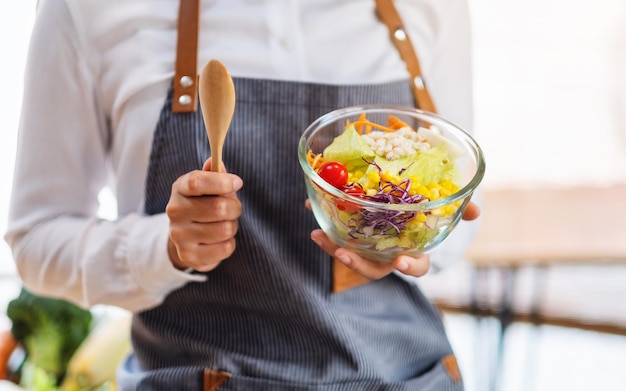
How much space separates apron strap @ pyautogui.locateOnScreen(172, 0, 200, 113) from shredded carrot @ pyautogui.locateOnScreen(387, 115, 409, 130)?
192mm

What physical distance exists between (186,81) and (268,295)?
0.77 ft

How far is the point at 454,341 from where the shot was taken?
5.86 feet

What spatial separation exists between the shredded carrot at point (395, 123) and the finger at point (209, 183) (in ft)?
0.53

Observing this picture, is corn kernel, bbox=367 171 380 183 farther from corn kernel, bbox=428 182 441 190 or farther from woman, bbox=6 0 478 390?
woman, bbox=6 0 478 390

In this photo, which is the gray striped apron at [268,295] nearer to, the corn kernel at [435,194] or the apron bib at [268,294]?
the apron bib at [268,294]

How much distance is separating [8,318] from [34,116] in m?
0.51

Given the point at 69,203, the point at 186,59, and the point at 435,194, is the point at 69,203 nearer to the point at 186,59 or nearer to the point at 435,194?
the point at 186,59

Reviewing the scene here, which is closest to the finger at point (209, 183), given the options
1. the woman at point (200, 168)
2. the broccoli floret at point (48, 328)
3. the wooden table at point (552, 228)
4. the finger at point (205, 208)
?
the finger at point (205, 208)

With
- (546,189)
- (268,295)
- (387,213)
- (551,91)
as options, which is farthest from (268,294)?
(551,91)

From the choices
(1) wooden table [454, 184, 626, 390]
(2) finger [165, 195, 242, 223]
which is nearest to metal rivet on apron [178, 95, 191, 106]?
(2) finger [165, 195, 242, 223]

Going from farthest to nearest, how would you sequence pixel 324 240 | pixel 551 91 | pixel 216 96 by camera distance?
pixel 551 91 → pixel 324 240 → pixel 216 96

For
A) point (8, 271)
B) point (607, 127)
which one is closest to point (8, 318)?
point (8, 271)

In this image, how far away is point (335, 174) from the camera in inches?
19.0

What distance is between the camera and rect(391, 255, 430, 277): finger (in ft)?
1.72
